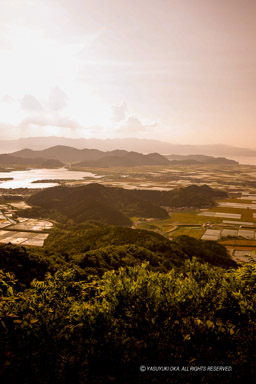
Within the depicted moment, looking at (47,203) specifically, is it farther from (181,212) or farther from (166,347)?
(166,347)

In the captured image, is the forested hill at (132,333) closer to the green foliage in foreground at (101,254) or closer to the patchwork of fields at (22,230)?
the green foliage in foreground at (101,254)

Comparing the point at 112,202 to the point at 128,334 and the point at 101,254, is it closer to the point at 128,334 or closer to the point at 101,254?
the point at 101,254

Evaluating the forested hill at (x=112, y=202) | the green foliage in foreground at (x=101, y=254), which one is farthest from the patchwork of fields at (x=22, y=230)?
the forested hill at (x=112, y=202)

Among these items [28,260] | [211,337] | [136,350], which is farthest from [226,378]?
[28,260]

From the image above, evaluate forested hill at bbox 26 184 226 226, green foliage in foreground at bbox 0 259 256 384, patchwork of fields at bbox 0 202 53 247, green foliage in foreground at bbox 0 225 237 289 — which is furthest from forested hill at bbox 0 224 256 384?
forested hill at bbox 26 184 226 226

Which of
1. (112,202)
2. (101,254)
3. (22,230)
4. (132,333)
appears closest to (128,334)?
(132,333)

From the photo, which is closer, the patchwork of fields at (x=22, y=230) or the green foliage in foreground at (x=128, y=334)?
the green foliage in foreground at (x=128, y=334)
